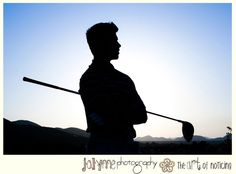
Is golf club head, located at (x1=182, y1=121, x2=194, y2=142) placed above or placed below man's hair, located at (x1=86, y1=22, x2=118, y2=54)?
below

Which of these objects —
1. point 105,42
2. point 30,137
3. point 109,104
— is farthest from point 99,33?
point 30,137

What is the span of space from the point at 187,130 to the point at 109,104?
75.6 inches

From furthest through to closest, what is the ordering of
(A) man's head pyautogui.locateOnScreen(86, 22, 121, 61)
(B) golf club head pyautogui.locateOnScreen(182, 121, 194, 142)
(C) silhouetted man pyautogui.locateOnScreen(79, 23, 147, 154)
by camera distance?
(B) golf club head pyautogui.locateOnScreen(182, 121, 194, 142) → (A) man's head pyautogui.locateOnScreen(86, 22, 121, 61) → (C) silhouetted man pyautogui.locateOnScreen(79, 23, 147, 154)

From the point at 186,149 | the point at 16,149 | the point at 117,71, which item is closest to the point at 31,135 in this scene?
the point at 16,149

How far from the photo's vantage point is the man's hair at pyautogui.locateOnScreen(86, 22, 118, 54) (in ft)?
18.9

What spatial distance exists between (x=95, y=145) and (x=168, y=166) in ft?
5.03

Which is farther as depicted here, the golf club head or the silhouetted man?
the golf club head

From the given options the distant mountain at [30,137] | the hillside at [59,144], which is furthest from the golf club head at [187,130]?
the distant mountain at [30,137]

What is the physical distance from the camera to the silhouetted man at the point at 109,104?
5.33m

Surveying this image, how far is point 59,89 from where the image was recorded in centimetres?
614

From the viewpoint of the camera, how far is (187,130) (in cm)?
675

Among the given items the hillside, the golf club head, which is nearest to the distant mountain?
the hillside

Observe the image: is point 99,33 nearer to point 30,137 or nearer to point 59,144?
point 59,144

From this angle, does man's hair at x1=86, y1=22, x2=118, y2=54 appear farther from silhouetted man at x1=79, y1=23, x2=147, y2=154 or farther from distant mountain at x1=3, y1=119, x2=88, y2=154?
distant mountain at x1=3, y1=119, x2=88, y2=154
